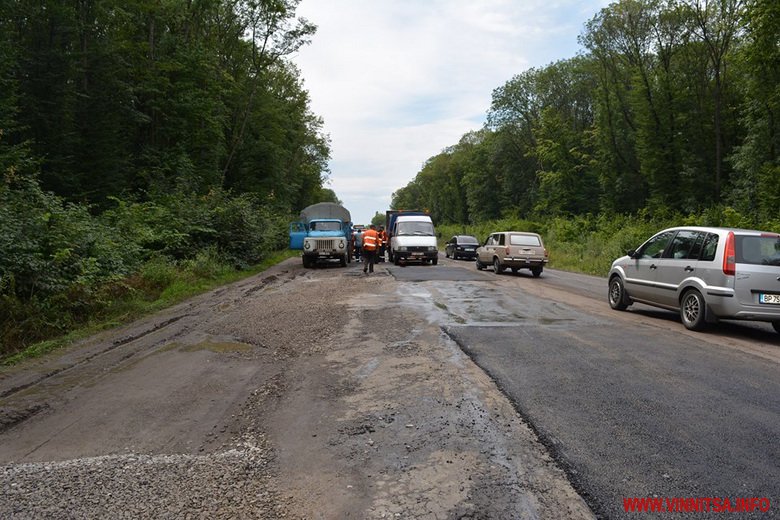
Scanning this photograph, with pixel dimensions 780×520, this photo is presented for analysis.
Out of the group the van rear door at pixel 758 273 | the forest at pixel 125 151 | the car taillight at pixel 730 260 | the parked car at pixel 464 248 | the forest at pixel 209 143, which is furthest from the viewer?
the parked car at pixel 464 248

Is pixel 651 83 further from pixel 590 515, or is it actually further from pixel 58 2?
pixel 590 515

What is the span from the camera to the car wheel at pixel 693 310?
8.80 m

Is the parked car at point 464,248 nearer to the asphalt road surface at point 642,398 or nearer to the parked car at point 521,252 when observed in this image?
the parked car at point 521,252

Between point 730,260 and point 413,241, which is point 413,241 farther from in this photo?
point 730,260

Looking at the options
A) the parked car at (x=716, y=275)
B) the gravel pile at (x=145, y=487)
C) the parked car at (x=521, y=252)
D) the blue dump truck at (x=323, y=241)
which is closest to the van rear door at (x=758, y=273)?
the parked car at (x=716, y=275)

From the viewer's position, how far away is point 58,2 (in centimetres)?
2533

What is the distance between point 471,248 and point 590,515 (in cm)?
3354

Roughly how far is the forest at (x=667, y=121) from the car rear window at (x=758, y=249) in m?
15.0

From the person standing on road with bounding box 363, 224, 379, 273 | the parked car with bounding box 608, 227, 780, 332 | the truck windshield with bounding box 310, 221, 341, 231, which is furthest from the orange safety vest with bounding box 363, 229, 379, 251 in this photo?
the parked car with bounding box 608, 227, 780, 332

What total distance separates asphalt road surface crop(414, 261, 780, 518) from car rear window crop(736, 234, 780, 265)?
1272mm

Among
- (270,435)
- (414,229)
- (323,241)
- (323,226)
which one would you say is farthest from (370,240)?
(270,435)

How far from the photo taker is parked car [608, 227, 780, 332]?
8.32m

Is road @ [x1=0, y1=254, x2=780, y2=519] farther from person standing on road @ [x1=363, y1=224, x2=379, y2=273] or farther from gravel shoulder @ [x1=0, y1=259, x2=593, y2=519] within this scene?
person standing on road @ [x1=363, y1=224, x2=379, y2=273]

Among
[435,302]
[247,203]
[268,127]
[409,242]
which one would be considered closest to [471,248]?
[409,242]
